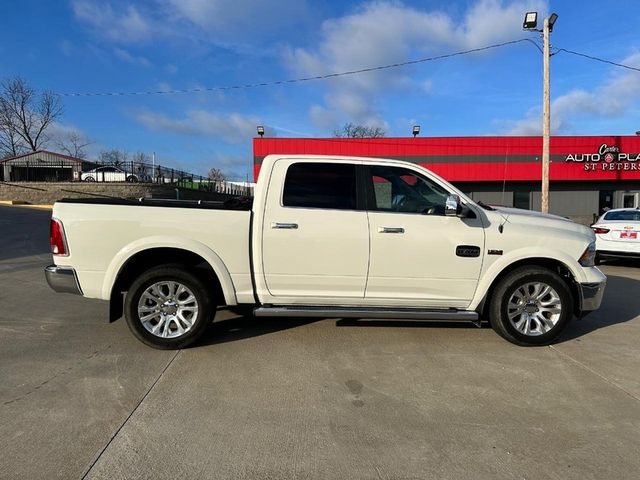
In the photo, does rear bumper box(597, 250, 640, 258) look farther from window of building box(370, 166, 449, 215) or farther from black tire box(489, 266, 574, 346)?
window of building box(370, 166, 449, 215)

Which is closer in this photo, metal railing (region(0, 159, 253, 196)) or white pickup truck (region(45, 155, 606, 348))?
white pickup truck (region(45, 155, 606, 348))

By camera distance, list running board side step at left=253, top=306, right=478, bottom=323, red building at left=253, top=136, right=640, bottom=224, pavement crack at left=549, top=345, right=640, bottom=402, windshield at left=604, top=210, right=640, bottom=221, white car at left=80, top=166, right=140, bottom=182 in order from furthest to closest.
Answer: white car at left=80, top=166, right=140, bottom=182
red building at left=253, top=136, right=640, bottom=224
windshield at left=604, top=210, right=640, bottom=221
running board side step at left=253, top=306, right=478, bottom=323
pavement crack at left=549, top=345, right=640, bottom=402

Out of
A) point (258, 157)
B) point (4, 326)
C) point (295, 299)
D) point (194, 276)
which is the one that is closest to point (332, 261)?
point (295, 299)

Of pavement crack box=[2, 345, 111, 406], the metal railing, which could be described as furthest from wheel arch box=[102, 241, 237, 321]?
the metal railing

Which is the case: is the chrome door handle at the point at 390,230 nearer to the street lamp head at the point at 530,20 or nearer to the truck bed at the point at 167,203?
the truck bed at the point at 167,203

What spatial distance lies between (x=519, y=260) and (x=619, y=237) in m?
7.17

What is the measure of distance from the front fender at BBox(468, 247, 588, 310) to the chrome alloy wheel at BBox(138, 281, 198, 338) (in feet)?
10.00

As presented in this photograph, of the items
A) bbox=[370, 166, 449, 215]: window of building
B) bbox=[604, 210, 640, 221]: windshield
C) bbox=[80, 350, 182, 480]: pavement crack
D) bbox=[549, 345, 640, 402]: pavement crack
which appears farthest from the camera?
bbox=[604, 210, 640, 221]: windshield

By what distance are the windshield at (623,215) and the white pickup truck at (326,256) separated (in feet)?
24.8

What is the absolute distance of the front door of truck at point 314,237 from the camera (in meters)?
4.77

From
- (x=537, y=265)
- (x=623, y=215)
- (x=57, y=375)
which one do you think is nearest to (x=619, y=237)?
(x=623, y=215)

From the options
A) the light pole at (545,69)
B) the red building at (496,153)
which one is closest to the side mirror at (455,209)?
the light pole at (545,69)

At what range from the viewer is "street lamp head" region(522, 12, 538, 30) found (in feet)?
50.4

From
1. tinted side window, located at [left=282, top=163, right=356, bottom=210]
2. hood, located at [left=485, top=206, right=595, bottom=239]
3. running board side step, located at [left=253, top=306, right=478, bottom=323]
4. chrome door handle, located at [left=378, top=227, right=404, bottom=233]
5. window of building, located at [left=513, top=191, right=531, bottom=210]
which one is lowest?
running board side step, located at [left=253, top=306, right=478, bottom=323]
